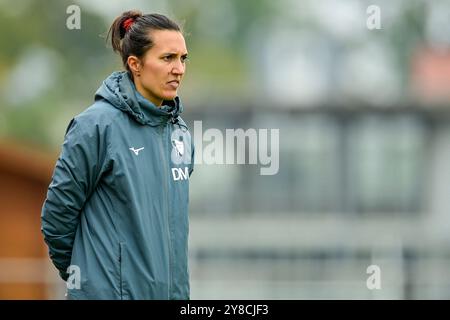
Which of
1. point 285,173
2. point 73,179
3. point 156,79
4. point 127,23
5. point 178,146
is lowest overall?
point 73,179

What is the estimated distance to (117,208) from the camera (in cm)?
584

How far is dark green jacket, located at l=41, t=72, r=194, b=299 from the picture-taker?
581 centimetres

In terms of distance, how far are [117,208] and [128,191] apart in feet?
0.31

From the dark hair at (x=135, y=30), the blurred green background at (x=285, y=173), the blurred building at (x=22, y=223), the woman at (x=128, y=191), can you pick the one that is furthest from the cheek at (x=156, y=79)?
the blurred building at (x=22, y=223)

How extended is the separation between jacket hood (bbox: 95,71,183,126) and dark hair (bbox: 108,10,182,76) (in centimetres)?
11

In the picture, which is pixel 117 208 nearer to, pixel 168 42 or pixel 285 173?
pixel 168 42

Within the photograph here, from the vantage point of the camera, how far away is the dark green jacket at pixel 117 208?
19.1 ft

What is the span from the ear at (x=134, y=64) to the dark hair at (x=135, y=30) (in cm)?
2

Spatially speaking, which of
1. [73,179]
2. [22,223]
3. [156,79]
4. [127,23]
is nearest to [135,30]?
[127,23]

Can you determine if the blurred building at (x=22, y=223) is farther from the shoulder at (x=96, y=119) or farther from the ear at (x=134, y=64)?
the shoulder at (x=96, y=119)

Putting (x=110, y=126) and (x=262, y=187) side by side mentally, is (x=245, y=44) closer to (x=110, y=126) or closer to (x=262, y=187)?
(x=262, y=187)

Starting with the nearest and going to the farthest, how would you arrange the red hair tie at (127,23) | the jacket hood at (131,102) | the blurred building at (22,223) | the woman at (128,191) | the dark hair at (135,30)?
the woman at (128,191)
the jacket hood at (131,102)
the dark hair at (135,30)
the red hair tie at (127,23)
the blurred building at (22,223)

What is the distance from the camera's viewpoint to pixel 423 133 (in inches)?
937
